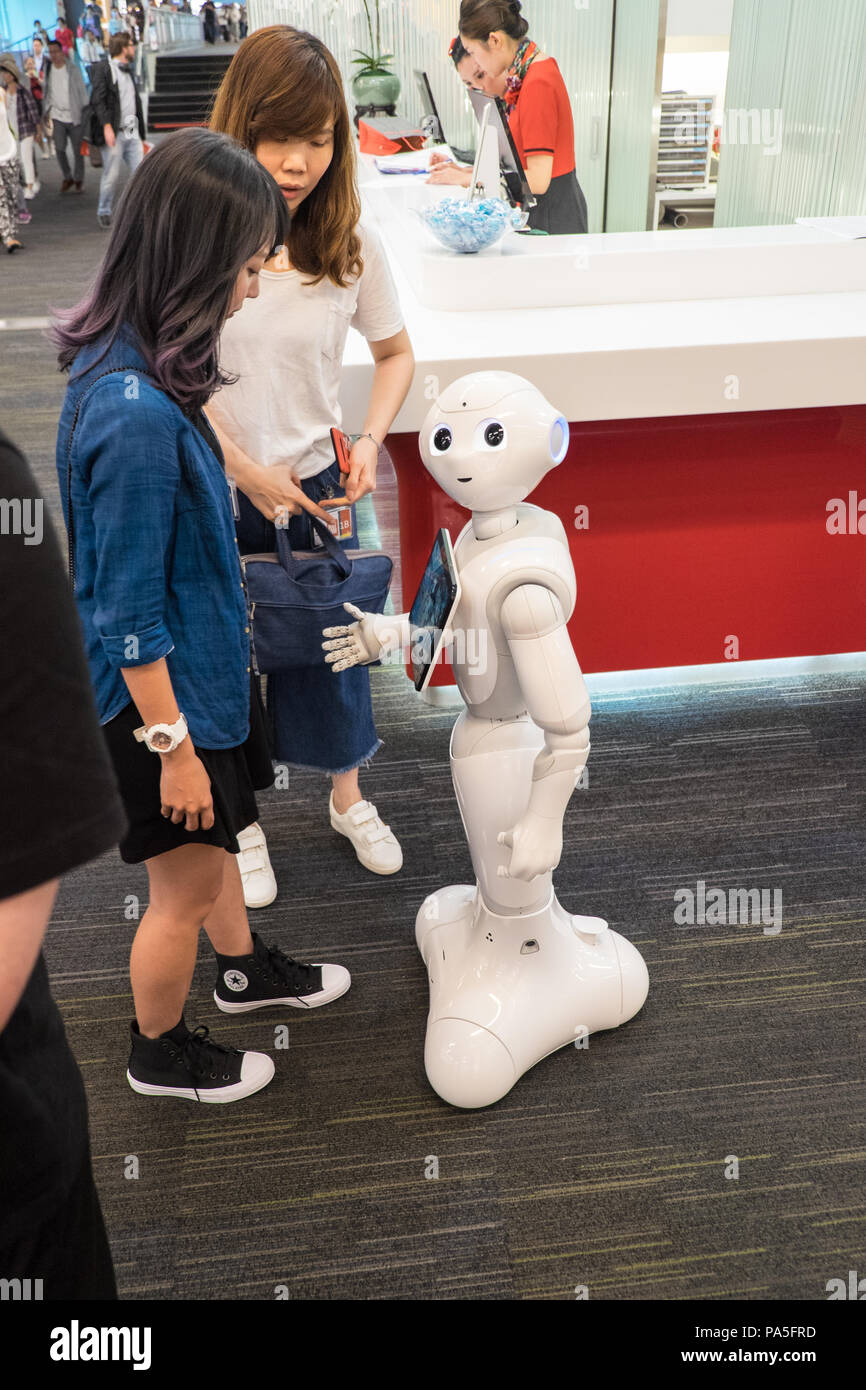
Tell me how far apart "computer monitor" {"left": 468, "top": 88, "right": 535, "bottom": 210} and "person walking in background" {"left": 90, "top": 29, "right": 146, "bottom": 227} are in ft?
20.3

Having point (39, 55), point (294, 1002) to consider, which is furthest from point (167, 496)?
point (39, 55)

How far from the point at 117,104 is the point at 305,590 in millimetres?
8260

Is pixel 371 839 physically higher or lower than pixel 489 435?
lower

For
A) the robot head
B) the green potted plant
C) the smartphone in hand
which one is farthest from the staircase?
the robot head

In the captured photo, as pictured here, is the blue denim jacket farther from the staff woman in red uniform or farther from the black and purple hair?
the staff woman in red uniform

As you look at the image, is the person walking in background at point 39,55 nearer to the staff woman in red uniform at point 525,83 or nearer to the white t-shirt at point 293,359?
the staff woman in red uniform at point 525,83

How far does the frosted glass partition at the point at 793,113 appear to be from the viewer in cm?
442

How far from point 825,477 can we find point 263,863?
1.67 m

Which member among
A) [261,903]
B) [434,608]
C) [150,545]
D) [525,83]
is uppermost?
[525,83]

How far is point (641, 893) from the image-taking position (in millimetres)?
2303

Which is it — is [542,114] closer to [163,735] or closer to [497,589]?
[497,589]

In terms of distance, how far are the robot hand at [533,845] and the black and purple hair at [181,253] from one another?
0.75 meters

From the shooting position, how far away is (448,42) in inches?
298
